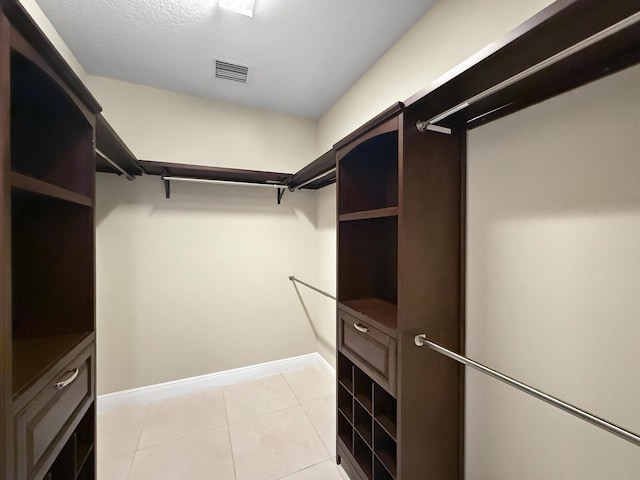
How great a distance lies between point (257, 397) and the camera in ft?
7.75

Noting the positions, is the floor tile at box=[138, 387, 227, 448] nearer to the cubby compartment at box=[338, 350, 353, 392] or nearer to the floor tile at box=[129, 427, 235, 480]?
the floor tile at box=[129, 427, 235, 480]

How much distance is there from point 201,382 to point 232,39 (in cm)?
284

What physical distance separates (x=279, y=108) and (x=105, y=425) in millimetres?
3114

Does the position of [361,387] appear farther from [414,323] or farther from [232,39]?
[232,39]

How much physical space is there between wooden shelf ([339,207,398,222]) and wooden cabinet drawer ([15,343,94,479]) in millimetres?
1392

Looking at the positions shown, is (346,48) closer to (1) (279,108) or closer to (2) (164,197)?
(1) (279,108)

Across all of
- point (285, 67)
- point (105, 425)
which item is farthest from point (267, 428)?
point (285, 67)

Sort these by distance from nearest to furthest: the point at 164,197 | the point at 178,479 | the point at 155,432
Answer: the point at 178,479 < the point at 155,432 < the point at 164,197

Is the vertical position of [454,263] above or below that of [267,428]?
above

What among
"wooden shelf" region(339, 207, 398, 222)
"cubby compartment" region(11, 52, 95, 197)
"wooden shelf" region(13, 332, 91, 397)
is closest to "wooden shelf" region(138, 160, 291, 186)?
"cubby compartment" region(11, 52, 95, 197)

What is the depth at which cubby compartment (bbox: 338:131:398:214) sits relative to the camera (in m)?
1.61

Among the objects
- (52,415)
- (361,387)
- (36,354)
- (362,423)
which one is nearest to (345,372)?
(361,387)

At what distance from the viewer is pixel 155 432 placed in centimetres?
196

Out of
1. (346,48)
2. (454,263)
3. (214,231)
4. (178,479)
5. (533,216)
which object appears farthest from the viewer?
(214,231)
